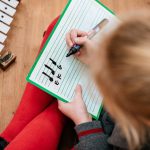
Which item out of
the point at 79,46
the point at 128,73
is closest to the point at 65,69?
the point at 79,46

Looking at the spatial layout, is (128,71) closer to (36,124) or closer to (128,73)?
(128,73)

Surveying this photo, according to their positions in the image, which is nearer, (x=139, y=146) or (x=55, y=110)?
(x=139, y=146)

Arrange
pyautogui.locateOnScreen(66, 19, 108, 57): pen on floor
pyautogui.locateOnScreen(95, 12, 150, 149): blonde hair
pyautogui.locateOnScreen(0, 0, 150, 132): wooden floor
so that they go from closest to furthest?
pyautogui.locateOnScreen(95, 12, 150, 149): blonde hair, pyautogui.locateOnScreen(66, 19, 108, 57): pen on floor, pyautogui.locateOnScreen(0, 0, 150, 132): wooden floor

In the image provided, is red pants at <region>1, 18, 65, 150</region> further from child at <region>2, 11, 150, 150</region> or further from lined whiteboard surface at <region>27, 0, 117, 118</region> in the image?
child at <region>2, 11, 150, 150</region>

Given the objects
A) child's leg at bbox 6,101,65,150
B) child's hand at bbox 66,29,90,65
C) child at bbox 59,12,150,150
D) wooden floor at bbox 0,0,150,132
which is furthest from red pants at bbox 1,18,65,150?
child at bbox 59,12,150,150

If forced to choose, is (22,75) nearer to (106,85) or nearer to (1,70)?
(1,70)

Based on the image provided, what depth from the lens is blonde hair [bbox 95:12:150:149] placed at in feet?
1.67

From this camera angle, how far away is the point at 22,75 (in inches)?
50.5

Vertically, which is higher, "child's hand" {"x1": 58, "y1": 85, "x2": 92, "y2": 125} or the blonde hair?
the blonde hair

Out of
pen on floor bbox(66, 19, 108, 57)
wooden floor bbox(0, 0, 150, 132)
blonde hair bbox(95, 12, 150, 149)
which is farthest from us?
wooden floor bbox(0, 0, 150, 132)

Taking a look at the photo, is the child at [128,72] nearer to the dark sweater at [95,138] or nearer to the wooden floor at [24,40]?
the dark sweater at [95,138]

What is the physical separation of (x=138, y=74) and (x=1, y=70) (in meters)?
0.85

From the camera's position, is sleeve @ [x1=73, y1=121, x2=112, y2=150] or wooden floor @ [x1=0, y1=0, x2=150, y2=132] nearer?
sleeve @ [x1=73, y1=121, x2=112, y2=150]

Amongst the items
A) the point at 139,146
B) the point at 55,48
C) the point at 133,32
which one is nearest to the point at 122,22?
the point at 133,32
